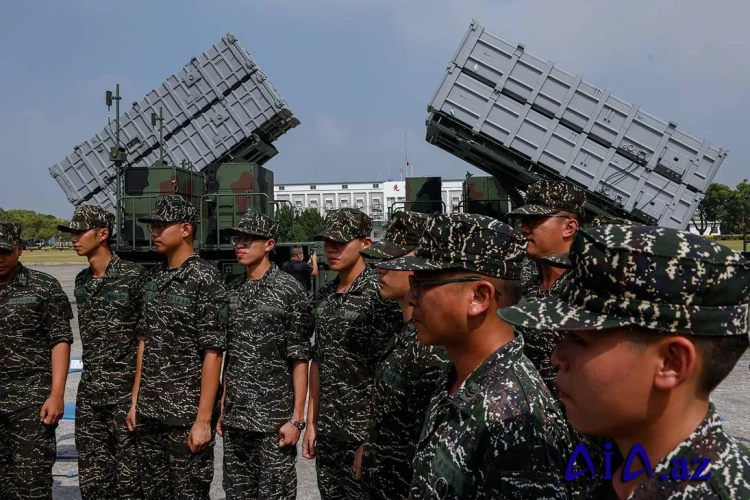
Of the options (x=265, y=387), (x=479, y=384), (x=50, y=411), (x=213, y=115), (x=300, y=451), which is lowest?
(x=300, y=451)

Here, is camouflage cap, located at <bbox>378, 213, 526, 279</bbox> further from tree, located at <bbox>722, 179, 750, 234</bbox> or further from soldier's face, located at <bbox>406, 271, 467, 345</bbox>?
tree, located at <bbox>722, 179, 750, 234</bbox>

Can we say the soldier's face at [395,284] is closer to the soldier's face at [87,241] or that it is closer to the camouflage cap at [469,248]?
the camouflage cap at [469,248]

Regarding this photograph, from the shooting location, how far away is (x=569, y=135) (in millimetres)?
9000

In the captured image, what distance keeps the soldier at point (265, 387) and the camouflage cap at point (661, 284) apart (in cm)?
235

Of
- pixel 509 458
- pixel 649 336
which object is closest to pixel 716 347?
pixel 649 336

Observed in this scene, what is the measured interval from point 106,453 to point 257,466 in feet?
2.82

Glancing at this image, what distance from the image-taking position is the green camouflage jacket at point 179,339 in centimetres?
313

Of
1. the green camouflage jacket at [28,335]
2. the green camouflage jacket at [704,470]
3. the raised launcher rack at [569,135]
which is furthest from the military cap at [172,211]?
the raised launcher rack at [569,135]

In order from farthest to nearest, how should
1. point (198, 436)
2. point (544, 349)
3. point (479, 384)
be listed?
point (198, 436) < point (544, 349) < point (479, 384)

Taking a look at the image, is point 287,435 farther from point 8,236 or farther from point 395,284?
point 8,236

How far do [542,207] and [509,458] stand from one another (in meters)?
2.02

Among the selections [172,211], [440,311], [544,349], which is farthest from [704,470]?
[172,211]

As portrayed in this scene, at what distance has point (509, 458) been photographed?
1307 mm

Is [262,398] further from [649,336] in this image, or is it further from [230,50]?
[230,50]
